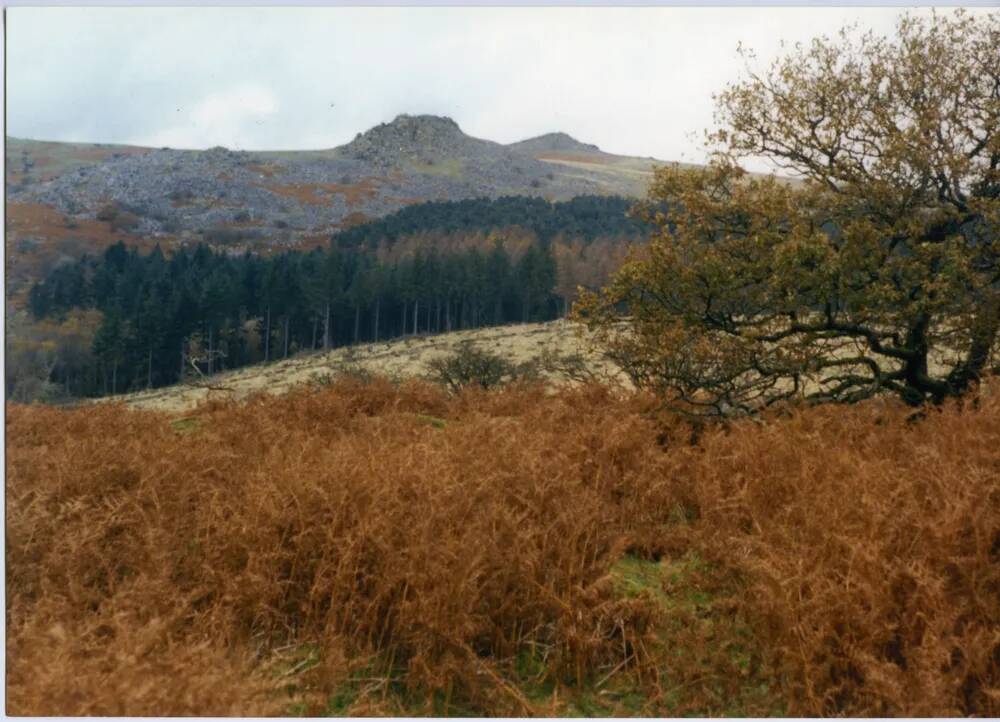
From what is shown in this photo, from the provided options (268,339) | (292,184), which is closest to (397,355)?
(268,339)

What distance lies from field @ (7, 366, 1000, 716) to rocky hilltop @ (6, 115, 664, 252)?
8446 cm

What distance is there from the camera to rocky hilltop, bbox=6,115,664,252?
337ft

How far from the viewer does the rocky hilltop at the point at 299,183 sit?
337 feet

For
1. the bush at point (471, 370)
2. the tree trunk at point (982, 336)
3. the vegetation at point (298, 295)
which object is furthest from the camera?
the vegetation at point (298, 295)

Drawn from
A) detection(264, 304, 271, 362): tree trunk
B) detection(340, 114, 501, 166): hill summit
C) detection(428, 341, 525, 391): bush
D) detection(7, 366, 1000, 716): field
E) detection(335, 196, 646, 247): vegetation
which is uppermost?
detection(340, 114, 501, 166): hill summit

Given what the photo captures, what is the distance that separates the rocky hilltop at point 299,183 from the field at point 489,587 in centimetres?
8446

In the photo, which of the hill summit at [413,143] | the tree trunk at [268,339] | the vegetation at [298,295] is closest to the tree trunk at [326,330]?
the vegetation at [298,295]

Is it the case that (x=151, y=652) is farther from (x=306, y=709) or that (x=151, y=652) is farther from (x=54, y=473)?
(x=54, y=473)

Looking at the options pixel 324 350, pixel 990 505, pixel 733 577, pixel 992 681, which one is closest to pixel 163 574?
pixel 733 577

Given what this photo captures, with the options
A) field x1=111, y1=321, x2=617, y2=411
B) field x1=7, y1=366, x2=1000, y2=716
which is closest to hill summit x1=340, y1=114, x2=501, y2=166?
field x1=111, y1=321, x2=617, y2=411

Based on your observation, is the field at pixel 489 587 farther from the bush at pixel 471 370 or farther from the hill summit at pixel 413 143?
the hill summit at pixel 413 143

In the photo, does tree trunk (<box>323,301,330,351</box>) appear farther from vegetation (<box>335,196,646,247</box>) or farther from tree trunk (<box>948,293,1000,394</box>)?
tree trunk (<box>948,293,1000,394</box>)

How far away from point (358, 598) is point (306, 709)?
0.67 metres

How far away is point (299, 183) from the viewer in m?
151
